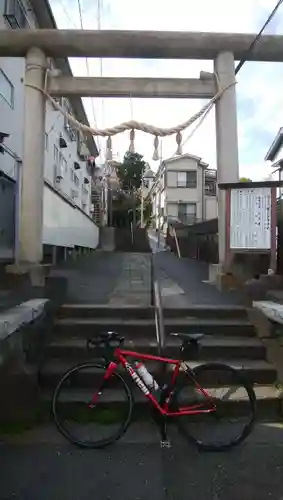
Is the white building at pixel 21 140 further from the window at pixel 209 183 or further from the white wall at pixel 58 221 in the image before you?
the window at pixel 209 183

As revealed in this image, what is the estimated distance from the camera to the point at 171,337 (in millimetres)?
5328

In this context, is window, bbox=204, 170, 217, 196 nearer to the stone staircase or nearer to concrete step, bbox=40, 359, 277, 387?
the stone staircase

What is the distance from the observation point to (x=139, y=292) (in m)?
7.66

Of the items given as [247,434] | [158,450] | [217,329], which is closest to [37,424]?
[158,450]

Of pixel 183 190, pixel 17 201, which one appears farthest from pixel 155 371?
pixel 183 190

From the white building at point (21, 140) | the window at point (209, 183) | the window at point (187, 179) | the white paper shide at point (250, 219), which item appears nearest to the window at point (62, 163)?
the white building at point (21, 140)

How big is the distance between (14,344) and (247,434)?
2530mm

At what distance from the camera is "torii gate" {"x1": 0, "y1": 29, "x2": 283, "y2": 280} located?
695 cm

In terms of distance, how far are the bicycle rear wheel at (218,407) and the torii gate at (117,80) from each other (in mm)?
3123

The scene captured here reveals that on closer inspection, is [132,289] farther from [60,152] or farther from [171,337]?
[60,152]

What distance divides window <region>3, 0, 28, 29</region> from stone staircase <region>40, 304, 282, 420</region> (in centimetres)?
780

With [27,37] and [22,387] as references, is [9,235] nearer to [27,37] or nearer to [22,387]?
[22,387]

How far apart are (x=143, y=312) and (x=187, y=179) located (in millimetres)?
33579

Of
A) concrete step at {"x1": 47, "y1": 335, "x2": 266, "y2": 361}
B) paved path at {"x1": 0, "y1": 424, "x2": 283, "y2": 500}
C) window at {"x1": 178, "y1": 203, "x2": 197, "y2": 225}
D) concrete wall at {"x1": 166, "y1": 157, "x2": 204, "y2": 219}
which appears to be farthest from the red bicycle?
concrete wall at {"x1": 166, "y1": 157, "x2": 204, "y2": 219}
